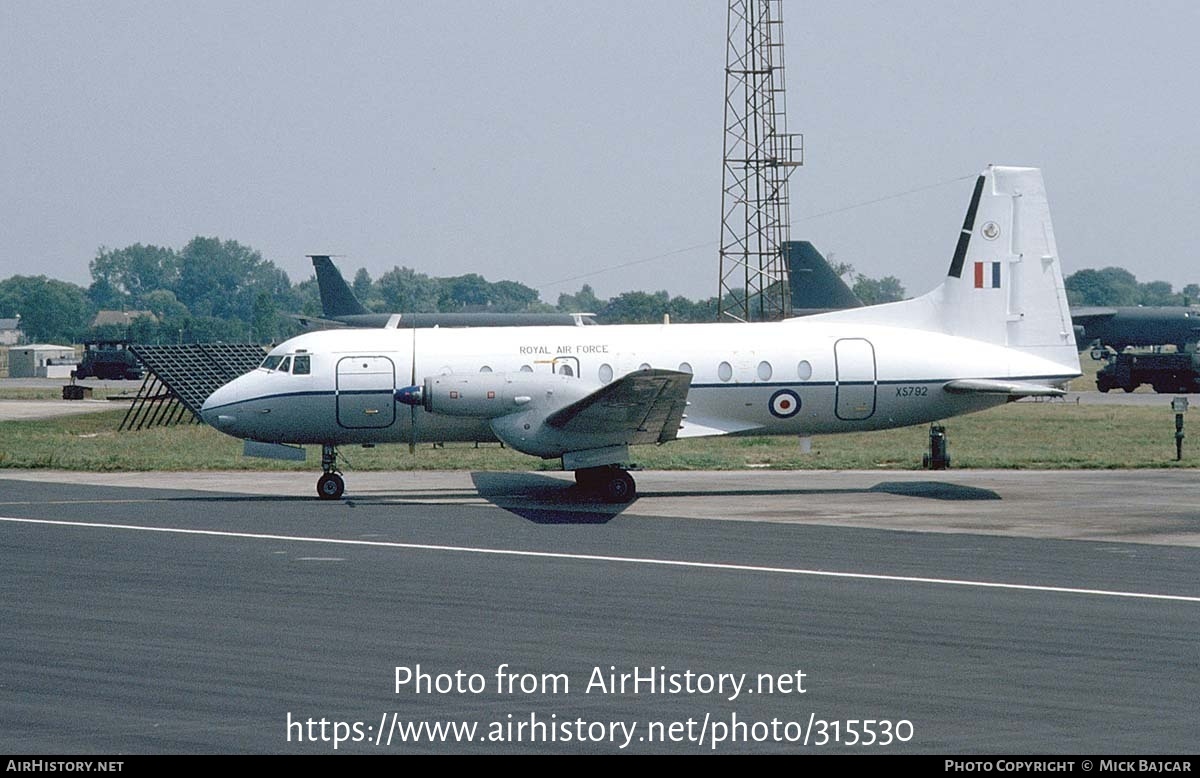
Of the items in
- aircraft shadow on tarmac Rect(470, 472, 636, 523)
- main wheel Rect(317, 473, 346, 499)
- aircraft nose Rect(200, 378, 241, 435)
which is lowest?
aircraft shadow on tarmac Rect(470, 472, 636, 523)

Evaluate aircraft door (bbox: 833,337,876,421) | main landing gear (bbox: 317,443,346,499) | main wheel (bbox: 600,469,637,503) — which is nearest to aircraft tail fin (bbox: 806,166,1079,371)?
aircraft door (bbox: 833,337,876,421)

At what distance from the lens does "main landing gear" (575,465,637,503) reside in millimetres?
26812

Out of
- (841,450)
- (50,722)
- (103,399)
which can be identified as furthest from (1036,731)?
(103,399)

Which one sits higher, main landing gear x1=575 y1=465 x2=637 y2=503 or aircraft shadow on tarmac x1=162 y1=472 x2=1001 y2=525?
main landing gear x1=575 y1=465 x2=637 y2=503

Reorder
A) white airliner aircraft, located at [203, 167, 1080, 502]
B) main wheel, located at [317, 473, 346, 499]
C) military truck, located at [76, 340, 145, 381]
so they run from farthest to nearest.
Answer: military truck, located at [76, 340, 145, 381] < main wheel, located at [317, 473, 346, 499] < white airliner aircraft, located at [203, 167, 1080, 502]

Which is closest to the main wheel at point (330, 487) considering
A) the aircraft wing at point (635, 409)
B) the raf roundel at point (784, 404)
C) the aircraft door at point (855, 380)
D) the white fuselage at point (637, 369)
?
the white fuselage at point (637, 369)

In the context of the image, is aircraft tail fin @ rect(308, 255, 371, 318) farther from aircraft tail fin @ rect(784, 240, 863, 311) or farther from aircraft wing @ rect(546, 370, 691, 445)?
aircraft wing @ rect(546, 370, 691, 445)

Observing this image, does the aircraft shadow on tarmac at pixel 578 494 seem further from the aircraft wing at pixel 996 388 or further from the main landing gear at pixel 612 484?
the aircraft wing at pixel 996 388

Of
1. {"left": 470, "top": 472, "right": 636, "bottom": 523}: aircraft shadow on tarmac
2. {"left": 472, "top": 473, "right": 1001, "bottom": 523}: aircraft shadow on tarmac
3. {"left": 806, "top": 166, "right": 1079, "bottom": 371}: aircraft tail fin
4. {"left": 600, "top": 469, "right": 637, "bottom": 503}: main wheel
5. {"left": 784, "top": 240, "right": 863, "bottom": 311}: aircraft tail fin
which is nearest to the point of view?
{"left": 470, "top": 472, "right": 636, "bottom": 523}: aircraft shadow on tarmac

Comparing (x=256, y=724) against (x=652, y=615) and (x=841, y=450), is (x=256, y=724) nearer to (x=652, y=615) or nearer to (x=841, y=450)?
(x=652, y=615)

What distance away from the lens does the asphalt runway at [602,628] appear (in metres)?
10.6

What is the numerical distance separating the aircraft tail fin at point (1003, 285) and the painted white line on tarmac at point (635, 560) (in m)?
11.5

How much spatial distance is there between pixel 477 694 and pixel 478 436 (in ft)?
52.6
